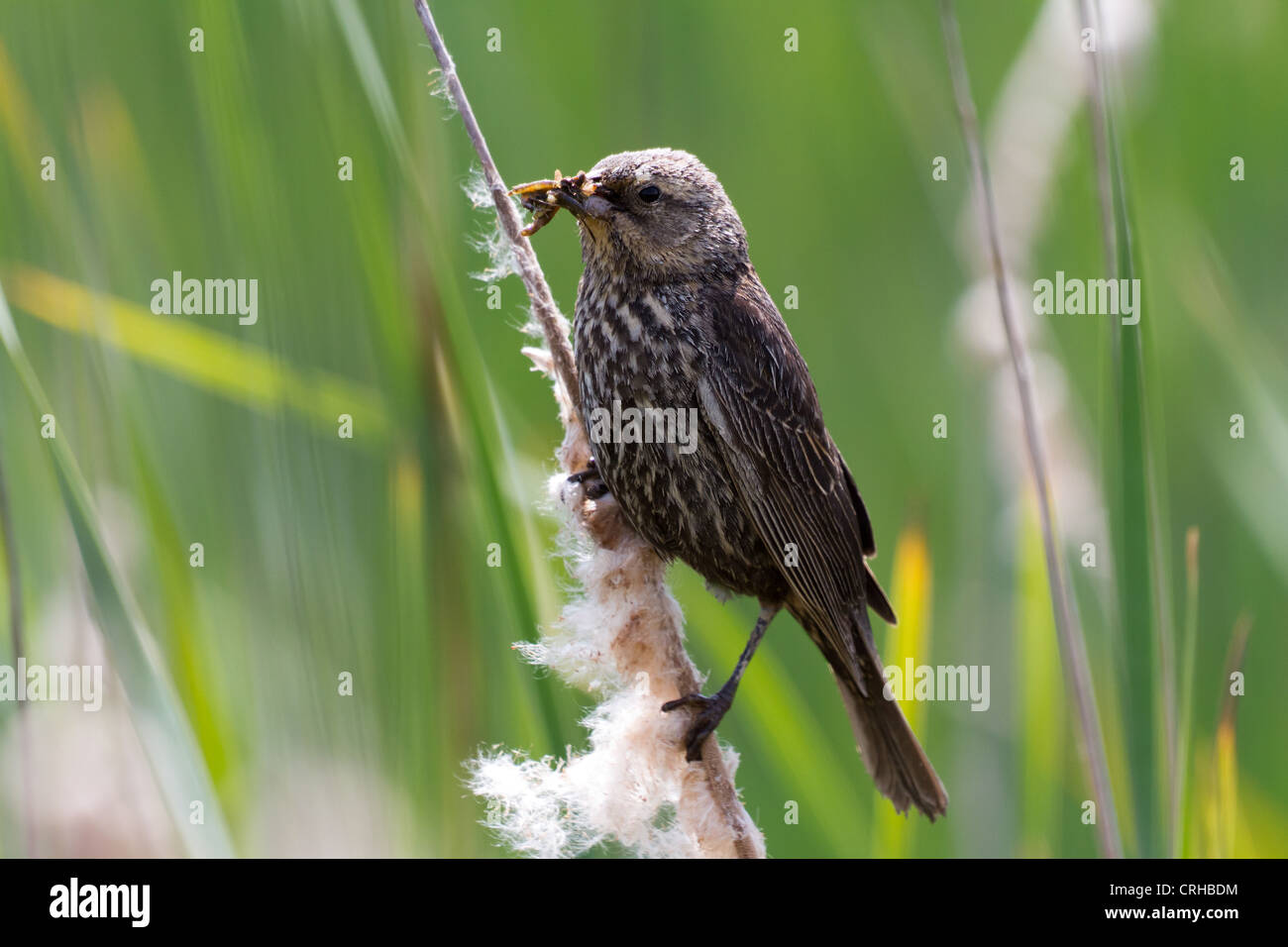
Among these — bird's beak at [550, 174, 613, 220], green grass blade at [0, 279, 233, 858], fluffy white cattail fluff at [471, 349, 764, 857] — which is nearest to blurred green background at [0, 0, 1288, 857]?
green grass blade at [0, 279, 233, 858]

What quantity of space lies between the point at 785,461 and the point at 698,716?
68 centimetres

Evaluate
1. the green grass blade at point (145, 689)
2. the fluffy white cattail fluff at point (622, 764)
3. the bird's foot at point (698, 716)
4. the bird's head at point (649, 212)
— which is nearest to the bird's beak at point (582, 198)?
the bird's head at point (649, 212)

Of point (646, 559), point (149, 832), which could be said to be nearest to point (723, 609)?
point (646, 559)

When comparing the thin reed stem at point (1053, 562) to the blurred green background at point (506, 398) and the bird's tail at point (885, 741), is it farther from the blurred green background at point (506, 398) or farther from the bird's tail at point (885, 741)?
the bird's tail at point (885, 741)

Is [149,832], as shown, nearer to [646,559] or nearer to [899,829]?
[646,559]

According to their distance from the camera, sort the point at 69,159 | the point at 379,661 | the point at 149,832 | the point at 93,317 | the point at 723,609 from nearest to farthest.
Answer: the point at 149,832, the point at 93,317, the point at 379,661, the point at 69,159, the point at 723,609

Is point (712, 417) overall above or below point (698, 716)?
above

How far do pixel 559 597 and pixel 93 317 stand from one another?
1168 mm

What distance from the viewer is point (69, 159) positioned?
2.79m

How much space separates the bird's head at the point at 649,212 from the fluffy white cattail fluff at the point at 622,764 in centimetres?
77

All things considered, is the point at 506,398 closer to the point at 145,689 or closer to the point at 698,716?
the point at 698,716

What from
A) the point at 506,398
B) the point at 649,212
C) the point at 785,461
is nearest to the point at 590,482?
the point at 506,398

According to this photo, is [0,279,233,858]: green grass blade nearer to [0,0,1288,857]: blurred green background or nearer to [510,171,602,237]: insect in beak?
[0,0,1288,857]: blurred green background

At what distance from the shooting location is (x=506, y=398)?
287 cm
